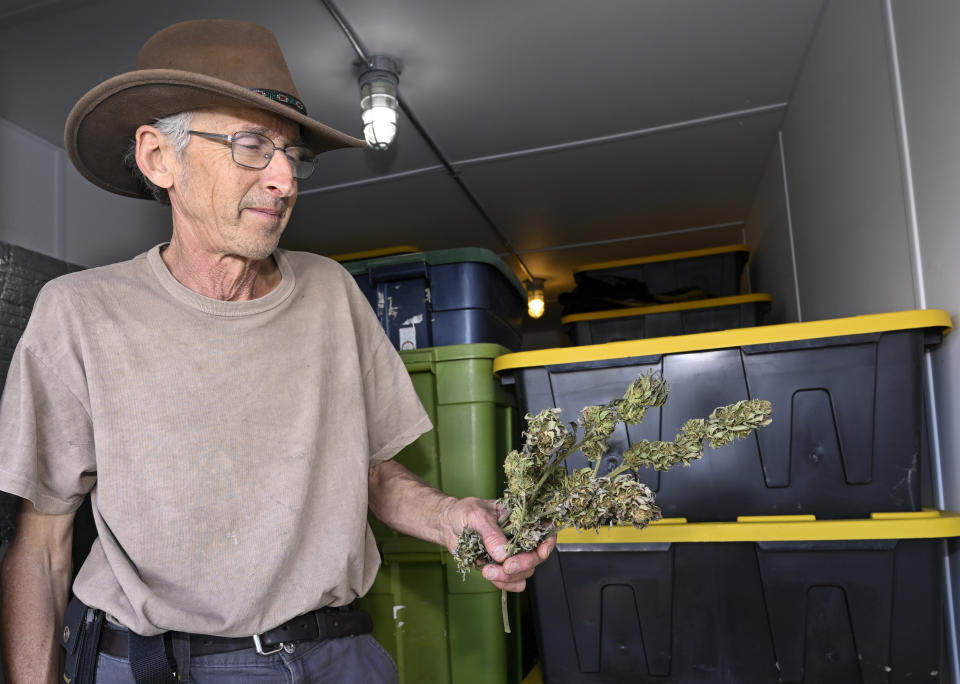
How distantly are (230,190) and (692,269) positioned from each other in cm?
216

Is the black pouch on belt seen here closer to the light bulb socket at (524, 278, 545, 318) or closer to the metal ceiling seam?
the metal ceiling seam

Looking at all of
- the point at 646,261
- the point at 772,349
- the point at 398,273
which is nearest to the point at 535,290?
the point at 646,261

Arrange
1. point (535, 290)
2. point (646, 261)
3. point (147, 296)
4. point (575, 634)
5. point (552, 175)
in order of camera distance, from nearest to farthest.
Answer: point (147, 296)
point (575, 634)
point (552, 175)
point (646, 261)
point (535, 290)

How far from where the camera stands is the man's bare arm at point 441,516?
2.62 feet

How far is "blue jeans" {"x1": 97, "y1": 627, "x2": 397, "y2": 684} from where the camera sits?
101 centimetres

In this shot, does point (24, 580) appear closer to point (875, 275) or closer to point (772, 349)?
point (772, 349)

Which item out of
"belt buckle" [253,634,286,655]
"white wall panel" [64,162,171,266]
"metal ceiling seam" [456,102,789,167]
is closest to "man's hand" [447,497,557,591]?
"belt buckle" [253,634,286,655]

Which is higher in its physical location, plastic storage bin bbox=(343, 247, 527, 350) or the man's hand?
plastic storage bin bbox=(343, 247, 527, 350)

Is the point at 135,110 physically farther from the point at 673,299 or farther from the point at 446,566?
the point at 673,299

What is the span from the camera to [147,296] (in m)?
1.09

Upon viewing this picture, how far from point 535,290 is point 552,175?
1.52 m

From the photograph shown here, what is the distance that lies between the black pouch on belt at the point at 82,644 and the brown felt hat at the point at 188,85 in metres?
0.70

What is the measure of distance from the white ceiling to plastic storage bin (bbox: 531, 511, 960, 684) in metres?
1.22

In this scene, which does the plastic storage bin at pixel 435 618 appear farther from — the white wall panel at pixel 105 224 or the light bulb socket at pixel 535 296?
the light bulb socket at pixel 535 296
